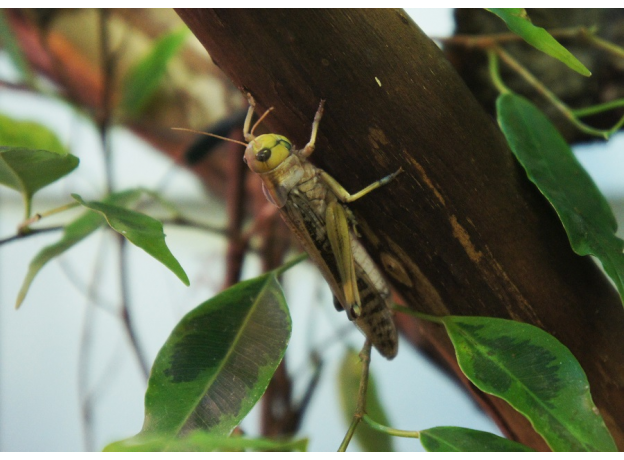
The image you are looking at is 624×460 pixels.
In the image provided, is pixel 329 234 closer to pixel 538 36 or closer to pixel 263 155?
pixel 263 155

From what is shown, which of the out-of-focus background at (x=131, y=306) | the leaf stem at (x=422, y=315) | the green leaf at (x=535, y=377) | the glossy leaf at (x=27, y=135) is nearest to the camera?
the green leaf at (x=535, y=377)

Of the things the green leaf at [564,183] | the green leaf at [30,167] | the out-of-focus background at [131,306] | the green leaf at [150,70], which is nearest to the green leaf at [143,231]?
the green leaf at [30,167]

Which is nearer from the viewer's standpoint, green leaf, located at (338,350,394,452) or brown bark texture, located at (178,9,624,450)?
brown bark texture, located at (178,9,624,450)

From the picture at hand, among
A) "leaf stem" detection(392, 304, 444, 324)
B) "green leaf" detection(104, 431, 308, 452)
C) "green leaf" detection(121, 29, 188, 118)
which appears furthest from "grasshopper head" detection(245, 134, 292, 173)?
"green leaf" detection(121, 29, 188, 118)

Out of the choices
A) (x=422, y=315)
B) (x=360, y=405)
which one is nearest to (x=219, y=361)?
(x=360, y=405)

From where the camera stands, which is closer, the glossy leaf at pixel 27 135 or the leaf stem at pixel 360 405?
the leaf stem at pixel 360 405

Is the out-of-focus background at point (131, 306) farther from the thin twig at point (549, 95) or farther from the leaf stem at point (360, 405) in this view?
the leaf stem at point (360, 405)

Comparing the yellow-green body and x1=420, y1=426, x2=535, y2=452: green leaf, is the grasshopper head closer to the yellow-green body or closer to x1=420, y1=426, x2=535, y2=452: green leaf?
the yellow-green body
